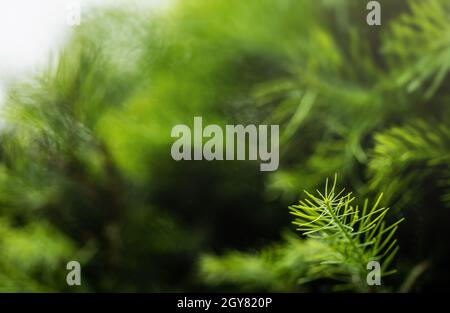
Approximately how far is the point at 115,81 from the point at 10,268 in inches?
5.0

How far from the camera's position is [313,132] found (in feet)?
0.85

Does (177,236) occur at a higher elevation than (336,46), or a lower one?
lower

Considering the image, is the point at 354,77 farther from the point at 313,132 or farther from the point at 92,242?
the point at 92,242

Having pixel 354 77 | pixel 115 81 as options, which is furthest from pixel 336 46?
pixel 115 81

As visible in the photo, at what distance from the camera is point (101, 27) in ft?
0.92

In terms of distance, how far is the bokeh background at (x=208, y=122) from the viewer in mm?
220

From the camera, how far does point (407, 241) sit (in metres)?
0.21

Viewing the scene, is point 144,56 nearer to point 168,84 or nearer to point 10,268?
point 168,84

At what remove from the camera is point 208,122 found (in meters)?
0.26

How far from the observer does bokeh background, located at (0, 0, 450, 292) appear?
220 millimetres
